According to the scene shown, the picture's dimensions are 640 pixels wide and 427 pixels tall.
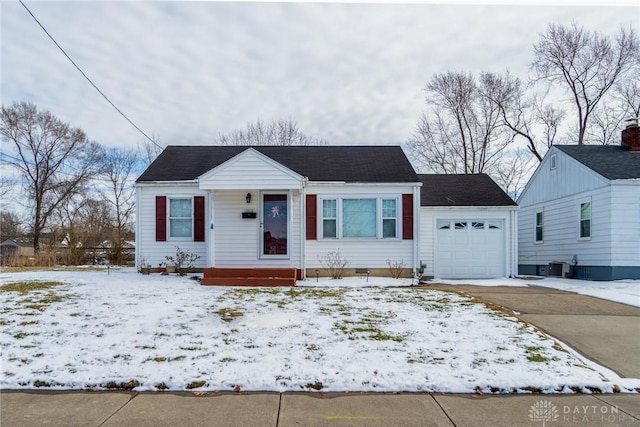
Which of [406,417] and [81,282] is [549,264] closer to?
[406,417]

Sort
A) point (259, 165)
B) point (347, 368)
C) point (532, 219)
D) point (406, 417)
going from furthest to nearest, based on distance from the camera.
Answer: point (532, 219) → point (259, 165) → point (347, 368) → point (406, 417)

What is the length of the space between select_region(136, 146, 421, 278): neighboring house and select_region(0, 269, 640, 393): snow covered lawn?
13.1ft

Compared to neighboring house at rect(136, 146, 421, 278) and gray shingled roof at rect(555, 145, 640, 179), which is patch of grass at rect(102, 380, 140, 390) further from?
gray shingled roof at rect(555, 145, 640, 179)

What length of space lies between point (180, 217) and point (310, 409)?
10481 millimetres

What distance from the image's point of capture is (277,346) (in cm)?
557

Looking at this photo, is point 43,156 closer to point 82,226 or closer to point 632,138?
point 82,226

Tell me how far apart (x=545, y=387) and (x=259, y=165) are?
29.2ft

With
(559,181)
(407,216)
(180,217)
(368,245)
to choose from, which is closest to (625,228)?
(559,181)

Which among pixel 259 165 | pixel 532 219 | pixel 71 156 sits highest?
pixel 71 156

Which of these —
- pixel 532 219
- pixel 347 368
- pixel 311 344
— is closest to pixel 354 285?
pixel 311 344

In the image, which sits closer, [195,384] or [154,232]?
[195,384]

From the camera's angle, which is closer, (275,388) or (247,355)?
(275,388)

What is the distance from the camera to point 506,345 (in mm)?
5727

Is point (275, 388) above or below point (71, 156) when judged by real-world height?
below
